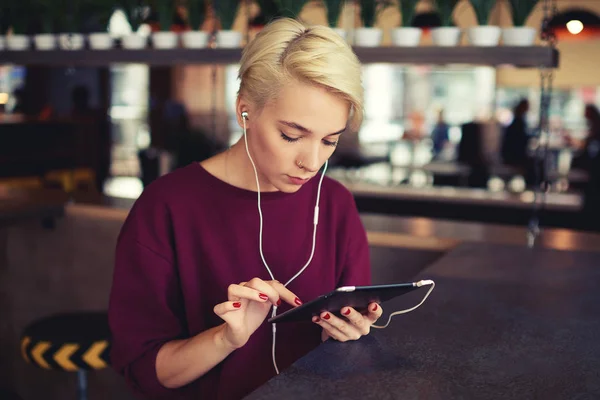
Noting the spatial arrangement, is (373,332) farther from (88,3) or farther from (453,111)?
(453,111)

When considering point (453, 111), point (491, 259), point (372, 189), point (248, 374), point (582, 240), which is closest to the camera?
point (248, 374)

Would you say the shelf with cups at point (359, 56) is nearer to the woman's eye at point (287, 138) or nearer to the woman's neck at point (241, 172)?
the woman's neck at point (241, 172)

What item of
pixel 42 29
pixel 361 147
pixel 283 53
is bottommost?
pixel 361 147

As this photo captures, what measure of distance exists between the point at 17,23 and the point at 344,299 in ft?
9.68

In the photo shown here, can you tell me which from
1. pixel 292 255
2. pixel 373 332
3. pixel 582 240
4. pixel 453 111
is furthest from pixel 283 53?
pixel 453 111

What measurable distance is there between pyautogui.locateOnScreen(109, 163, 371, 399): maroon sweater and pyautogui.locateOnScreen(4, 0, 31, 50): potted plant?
2.30 m

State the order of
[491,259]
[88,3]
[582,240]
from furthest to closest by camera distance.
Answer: [88,3]
[582,240]
[491,259]

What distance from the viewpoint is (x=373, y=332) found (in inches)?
51.3

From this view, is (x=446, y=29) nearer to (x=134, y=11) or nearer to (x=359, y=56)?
(x=359, y=56)

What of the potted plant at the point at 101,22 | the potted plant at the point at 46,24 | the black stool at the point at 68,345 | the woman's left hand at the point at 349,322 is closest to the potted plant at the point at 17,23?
the potted plant at the point at 46,24

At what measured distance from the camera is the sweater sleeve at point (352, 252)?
1.50 m

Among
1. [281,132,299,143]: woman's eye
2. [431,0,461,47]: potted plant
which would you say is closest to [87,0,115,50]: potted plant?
[431,0,461,47]: potted plant

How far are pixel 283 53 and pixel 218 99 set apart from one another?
35.7 ft

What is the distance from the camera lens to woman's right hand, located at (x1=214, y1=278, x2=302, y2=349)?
3.64 feet
